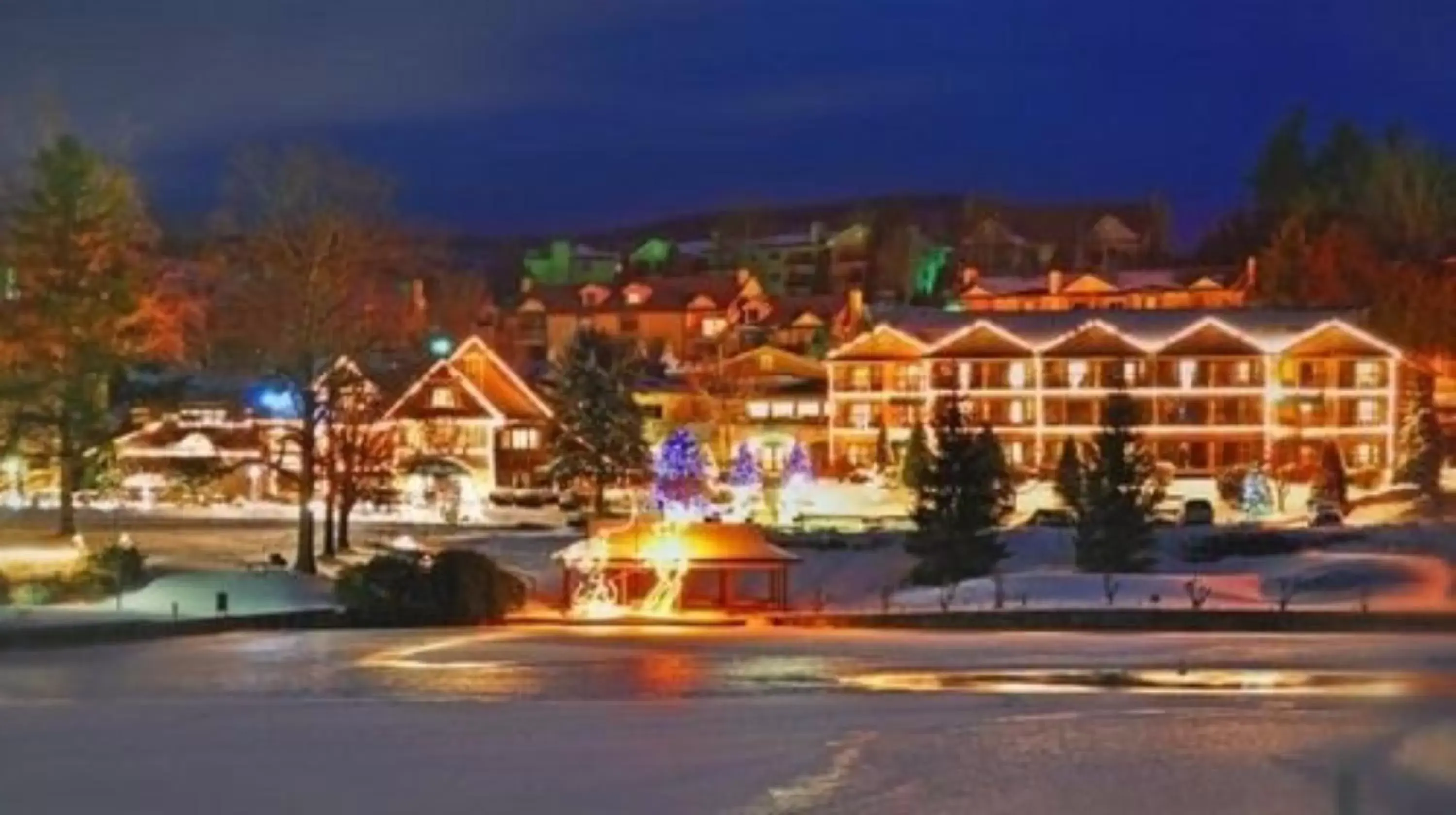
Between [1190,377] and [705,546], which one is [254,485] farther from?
[1190,377]

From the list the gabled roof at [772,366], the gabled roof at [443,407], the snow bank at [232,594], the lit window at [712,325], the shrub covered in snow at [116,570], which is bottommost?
the snow bank at [232,594]

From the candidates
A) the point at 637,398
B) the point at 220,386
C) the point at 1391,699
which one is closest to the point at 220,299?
the point at 220,386

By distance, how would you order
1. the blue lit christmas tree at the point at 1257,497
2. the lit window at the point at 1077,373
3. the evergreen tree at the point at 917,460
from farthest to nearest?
1. the lit window at the point at 1077,373
2. the blue lit christmas tree at the point at 1257,497
3. the evergreen tree at the point at 917,460

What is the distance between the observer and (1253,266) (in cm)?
9638

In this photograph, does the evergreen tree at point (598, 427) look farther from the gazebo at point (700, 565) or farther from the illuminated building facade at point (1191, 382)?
the gazebo at point (700, 565)

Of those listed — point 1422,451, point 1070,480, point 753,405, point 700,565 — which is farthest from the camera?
point 753,405

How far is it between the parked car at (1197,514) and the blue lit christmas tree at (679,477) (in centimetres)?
1192

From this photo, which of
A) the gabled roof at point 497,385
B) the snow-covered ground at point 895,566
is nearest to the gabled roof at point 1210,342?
the snow-covered ground at point 895,566

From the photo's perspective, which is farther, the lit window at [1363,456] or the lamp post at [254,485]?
the lit window at [1363,456]

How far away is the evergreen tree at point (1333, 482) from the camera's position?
2480 inches

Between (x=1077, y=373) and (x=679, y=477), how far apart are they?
22.7m

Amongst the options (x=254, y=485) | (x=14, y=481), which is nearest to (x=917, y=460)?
(x=14, y=481)

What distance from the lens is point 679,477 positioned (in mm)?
57281

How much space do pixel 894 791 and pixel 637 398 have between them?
200 ft
